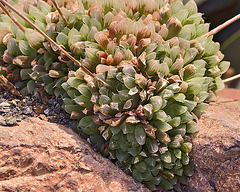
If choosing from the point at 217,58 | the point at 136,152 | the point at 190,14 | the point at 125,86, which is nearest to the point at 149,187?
the point at 136,152

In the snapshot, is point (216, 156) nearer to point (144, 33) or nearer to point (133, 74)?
point (133, 74)

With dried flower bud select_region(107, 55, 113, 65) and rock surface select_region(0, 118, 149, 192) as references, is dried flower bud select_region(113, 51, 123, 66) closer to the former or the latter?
dried flower bud select_region(107, 55, 113, 65)

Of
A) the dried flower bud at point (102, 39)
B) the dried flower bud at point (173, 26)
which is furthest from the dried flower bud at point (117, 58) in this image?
the dried flower bud at point (173, 26)

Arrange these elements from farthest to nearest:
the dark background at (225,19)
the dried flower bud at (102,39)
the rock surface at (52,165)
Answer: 1. the dark background at (225,19)
2. the dried flower bud at (102,39)
3. the rock surface at (52,165)

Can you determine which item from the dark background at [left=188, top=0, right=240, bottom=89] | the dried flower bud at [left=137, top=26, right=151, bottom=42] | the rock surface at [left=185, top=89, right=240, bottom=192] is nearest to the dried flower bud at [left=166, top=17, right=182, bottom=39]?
the dried flower bud at [left=137, top=26, right=151, bottom=42]

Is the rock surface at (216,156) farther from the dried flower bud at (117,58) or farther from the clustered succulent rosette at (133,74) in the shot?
the dried flower bud at (117,58)

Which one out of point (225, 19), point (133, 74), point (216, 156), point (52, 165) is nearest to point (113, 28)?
point (133, 74)
